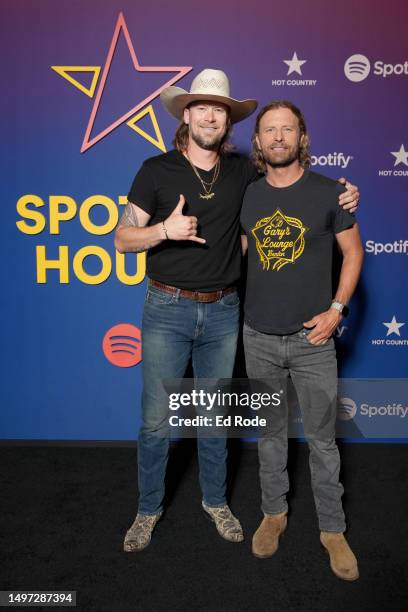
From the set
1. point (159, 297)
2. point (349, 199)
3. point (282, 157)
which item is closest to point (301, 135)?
point (282, 157)

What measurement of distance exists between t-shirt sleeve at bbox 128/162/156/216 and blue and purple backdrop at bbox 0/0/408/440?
82 centimetres

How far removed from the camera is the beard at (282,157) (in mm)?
1936

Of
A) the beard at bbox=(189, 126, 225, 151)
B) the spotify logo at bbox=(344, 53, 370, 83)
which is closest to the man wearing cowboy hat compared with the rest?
the beard at bbox=(189, 126, 225, 151)

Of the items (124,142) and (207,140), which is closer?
(207,140)

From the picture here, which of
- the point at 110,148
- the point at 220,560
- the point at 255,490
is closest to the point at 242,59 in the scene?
the point at 110,148

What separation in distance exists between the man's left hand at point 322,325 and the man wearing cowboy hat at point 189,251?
341mm

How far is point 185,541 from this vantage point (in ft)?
Answer: 7.27

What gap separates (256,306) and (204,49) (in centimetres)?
148

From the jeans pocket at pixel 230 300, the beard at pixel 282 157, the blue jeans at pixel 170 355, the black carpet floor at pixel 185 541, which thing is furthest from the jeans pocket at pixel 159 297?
the black carpet floor at pixel 185 541

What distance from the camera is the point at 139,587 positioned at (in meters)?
1.95

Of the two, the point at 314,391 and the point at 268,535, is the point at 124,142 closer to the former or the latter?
the point at 314,391

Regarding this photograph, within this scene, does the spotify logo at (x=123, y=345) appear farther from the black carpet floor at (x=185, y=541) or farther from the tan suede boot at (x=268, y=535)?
the tan suede boot at (x=268, y=535)

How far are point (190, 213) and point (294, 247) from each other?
42cm

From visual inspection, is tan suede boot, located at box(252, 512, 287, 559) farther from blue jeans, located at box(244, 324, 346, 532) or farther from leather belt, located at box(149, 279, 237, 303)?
leather belt, located at box(149, 279, 237, 303)
